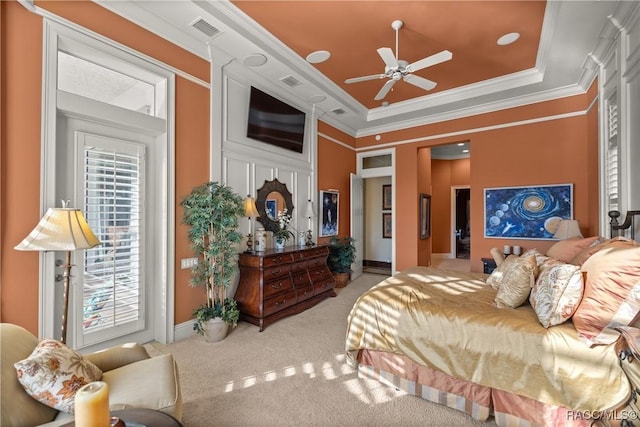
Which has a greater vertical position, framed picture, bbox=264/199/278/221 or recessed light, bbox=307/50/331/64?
recessed light, bbox=307/50/331/64

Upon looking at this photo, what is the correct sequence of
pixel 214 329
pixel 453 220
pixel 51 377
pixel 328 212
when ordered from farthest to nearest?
pixel 453 220 → pixel 328 212 → pixel 214 329 → pixel 51 377

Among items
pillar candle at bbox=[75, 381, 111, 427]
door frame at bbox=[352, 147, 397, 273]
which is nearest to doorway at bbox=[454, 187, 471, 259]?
door frame at bbox=[352, 147, 397, 273]

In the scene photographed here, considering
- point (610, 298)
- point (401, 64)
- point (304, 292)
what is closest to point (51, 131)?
point (304, 292)

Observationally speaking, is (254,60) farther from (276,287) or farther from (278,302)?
(278,302)

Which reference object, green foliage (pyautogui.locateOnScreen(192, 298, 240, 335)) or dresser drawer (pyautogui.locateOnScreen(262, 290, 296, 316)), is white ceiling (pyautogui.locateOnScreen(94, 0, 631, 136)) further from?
dresser drawer (pyautogui.locateOnScreen(262, 290, 296, 316))

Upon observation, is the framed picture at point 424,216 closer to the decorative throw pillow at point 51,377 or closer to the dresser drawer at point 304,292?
the dresser drawer at point 304,292

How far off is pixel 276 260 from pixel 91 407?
285 centimetres

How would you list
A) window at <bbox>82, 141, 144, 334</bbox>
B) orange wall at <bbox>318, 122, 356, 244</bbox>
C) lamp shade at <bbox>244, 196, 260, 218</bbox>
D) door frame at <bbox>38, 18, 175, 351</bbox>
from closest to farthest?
1. door frame at <bbox>38, 18, 175, 351</bbox>
2. window at <bbox>82, 141, 144, 334</bbox>
3. lamp shade at <bbox>244, 196, 260, 218</bbox>
4. orange wall at <bbox>318, 122, 356, 244</bbox>

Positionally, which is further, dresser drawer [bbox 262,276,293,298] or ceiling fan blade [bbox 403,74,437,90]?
dresser drawer [bbox 262,276,293,298]

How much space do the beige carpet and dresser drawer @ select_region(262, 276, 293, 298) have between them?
17.9 inches

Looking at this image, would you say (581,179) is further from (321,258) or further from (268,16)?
(268,16)

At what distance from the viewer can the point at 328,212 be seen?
5.74 meters

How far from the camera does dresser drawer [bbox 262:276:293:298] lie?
353cm

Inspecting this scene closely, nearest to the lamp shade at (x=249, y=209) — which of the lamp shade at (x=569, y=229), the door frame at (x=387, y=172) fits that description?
the door frame at (x=387, y=172)
